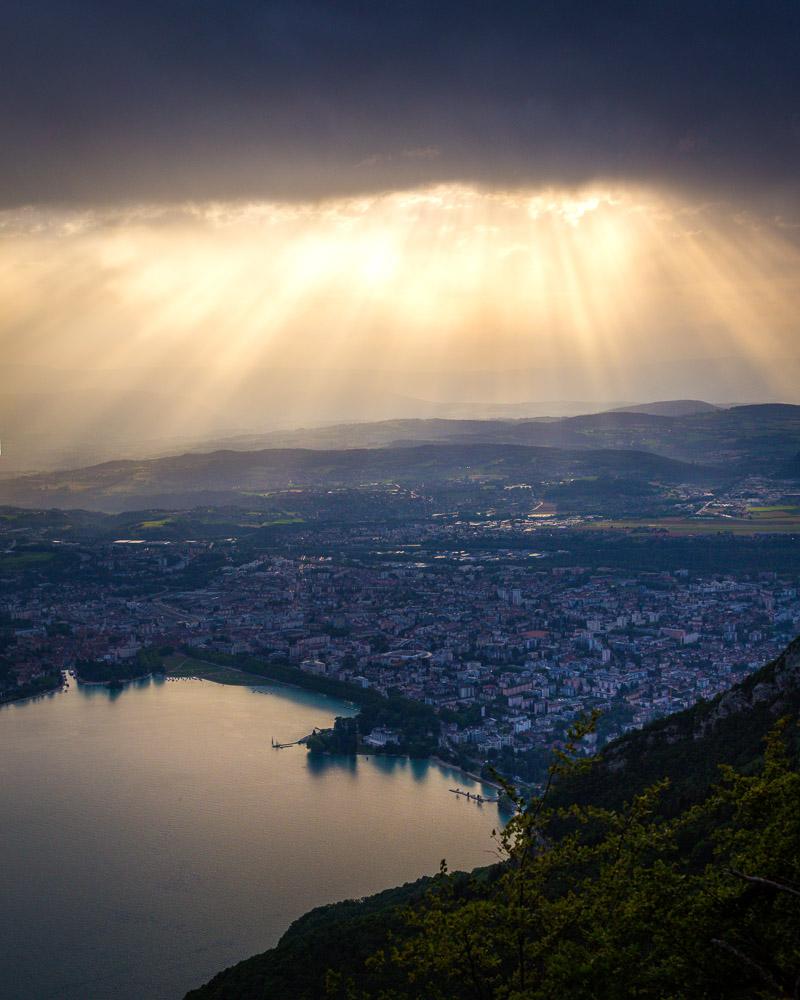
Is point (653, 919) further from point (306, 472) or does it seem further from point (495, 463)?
point (306, 472)

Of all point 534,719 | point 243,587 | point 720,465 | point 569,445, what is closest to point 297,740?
point 534,719

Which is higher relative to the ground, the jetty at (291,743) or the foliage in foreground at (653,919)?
the foliage in foreground at (653,919)

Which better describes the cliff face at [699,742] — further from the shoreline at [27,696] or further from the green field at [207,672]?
the shoreline at [27,696]

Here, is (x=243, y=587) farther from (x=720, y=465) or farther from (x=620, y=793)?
(x=720, y=465)

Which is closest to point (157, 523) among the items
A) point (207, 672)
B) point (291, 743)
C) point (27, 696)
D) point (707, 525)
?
point (707, 525)

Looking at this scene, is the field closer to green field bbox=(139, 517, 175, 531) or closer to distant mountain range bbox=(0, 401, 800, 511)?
distant mountain range bbox=(0, 401, 800, 511)

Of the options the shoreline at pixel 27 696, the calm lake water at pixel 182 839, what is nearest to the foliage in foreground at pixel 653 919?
the calm lake water at pixel 182 839
